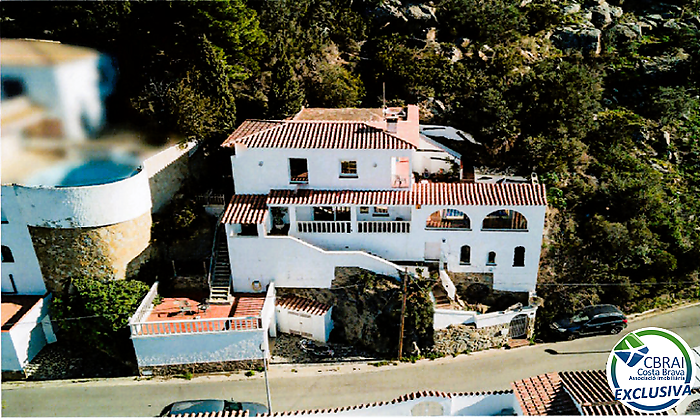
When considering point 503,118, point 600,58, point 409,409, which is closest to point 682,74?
point 600,58

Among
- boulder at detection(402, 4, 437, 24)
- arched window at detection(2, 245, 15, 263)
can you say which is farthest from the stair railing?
boulder at detection(402, 4, 437, 24)

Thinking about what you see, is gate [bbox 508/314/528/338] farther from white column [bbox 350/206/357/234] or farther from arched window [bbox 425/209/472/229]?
white column [bbox 350/206/357/234]

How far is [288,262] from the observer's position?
940 inches

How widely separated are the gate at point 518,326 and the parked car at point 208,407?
10.7m

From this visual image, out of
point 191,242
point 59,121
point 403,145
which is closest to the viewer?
point 59,121

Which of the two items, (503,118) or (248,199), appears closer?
(248,199)

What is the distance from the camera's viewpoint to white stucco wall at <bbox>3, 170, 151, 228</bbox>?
2230 centimetres

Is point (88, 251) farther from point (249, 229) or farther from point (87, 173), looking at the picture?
point (249, 229)

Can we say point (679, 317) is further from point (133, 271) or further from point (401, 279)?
point (133, 271)

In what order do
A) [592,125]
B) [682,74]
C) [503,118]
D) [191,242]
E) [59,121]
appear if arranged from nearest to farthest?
1. [59,121]
2. [191,242]
3. [503,118]
4. [592,125]
5. [682,74]

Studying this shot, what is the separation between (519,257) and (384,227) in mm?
5786

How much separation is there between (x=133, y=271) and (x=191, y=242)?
2849 millimetres

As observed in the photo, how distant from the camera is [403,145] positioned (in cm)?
2291

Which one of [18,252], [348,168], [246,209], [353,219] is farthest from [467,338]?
[18,252]
